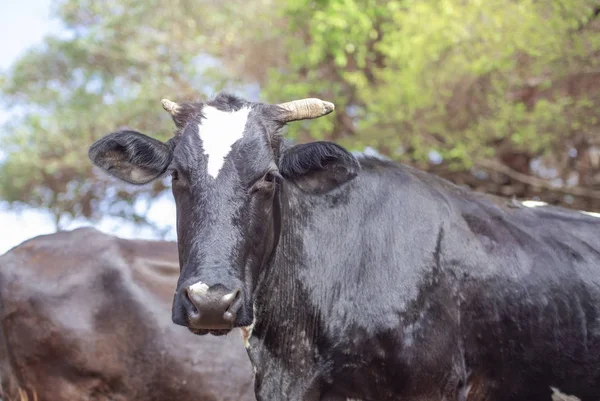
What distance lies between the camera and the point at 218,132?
4.21m

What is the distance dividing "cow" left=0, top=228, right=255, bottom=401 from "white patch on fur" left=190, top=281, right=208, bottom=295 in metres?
2.78

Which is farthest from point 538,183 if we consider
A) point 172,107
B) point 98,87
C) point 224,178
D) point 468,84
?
point 98,87

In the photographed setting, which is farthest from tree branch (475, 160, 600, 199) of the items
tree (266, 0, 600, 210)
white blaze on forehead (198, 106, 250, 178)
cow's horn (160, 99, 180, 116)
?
white blaze on forehead (198, 106, 250, 178)

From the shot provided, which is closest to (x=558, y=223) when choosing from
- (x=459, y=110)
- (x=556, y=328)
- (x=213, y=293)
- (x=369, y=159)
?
(x=556, y=328)

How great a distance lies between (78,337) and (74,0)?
15399 millimetres

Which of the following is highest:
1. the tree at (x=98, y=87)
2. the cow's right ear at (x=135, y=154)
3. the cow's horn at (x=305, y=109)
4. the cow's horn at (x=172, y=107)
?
the cow's horn at (x=305, y=109)

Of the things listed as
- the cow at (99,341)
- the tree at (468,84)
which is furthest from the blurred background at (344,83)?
the cow at (99,341)

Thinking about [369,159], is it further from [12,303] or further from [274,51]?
[274,51]

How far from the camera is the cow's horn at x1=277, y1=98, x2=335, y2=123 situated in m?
4.53

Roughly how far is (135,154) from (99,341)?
226 cm

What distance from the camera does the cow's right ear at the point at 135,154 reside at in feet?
14.7

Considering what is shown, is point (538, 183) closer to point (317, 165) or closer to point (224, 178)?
point (317, 165)

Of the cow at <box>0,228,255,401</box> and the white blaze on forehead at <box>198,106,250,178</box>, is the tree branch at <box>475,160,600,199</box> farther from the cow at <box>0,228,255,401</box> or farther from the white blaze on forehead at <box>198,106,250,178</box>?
the white blaze on forehead at <box>198,106,250,178</box>

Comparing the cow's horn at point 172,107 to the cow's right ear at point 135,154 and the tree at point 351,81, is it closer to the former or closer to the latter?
the cow's right ear at point 135,154
